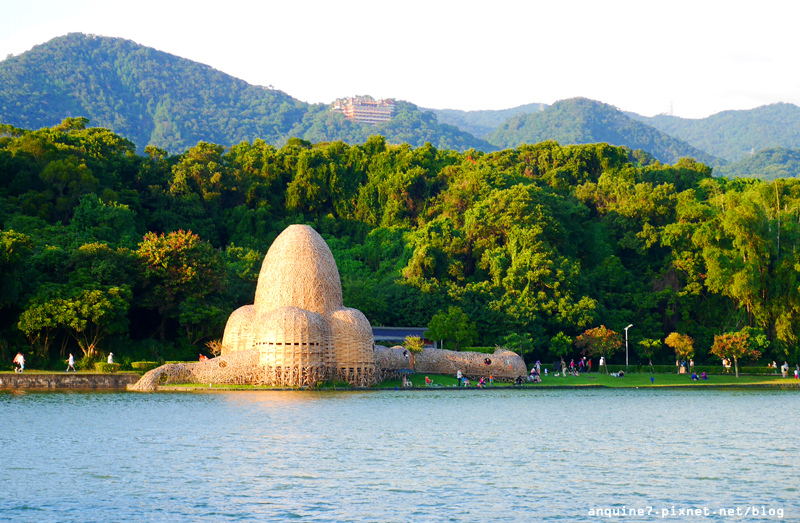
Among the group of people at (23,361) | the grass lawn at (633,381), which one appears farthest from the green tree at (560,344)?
the group of people at (23,361)

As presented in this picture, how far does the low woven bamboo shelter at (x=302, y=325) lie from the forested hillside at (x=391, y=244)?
16.8ft

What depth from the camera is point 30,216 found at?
5816cm

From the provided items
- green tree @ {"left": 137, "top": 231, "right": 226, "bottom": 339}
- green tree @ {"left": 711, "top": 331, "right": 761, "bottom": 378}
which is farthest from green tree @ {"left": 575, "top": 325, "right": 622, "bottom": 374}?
green tree @ {"left": 137, "top": 231, "right": 226, "bottom": 339}

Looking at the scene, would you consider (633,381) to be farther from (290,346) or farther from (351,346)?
(290,346)

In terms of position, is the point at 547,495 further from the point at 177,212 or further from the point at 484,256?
the point at 177,212

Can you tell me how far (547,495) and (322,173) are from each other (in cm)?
6507

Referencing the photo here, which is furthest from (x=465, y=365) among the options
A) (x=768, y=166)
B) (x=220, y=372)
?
(x=768, y=166)

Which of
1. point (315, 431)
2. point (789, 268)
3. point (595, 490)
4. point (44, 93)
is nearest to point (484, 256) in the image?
point (789, 268)

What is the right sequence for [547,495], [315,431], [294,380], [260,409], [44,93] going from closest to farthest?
[547,495], [315,431], [260,409], [294,380], [44,93]

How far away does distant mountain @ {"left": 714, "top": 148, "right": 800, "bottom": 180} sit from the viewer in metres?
182

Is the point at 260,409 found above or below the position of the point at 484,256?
below

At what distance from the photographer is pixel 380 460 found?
83.0ft

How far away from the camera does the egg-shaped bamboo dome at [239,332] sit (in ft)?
153

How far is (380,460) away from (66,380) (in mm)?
23136
